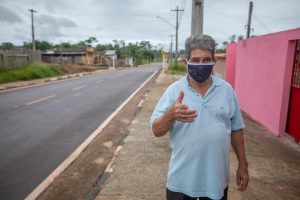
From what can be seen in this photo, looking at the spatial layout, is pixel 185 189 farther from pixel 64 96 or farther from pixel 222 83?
pixel 64 96

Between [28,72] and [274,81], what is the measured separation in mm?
23098

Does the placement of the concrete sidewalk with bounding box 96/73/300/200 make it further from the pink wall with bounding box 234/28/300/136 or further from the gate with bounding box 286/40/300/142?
the pink wall with bounding box 234/28/300/136

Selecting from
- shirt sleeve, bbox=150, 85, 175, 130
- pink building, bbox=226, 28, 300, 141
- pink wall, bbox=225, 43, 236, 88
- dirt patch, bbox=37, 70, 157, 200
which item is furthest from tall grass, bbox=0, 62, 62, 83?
shirt sleeve, bbox=150, 85, 175, 130

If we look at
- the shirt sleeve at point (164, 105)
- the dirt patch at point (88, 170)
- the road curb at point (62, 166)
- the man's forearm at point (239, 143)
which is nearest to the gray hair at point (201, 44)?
the shirt sleeve at point (164, 105)

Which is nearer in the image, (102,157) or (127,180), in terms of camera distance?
(127,180)

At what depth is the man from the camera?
2.27m

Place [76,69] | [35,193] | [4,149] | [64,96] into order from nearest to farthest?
[35,193], [4,149], [64,96], [76,69]

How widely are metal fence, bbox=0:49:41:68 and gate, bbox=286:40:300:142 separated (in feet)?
78.5

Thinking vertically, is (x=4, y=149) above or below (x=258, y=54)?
below

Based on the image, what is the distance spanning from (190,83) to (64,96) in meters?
13.2

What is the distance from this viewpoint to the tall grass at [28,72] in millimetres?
23486

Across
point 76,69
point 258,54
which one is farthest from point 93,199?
point 76,69

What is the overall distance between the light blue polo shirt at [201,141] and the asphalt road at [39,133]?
309 cm

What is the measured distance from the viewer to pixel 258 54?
9.85 m
